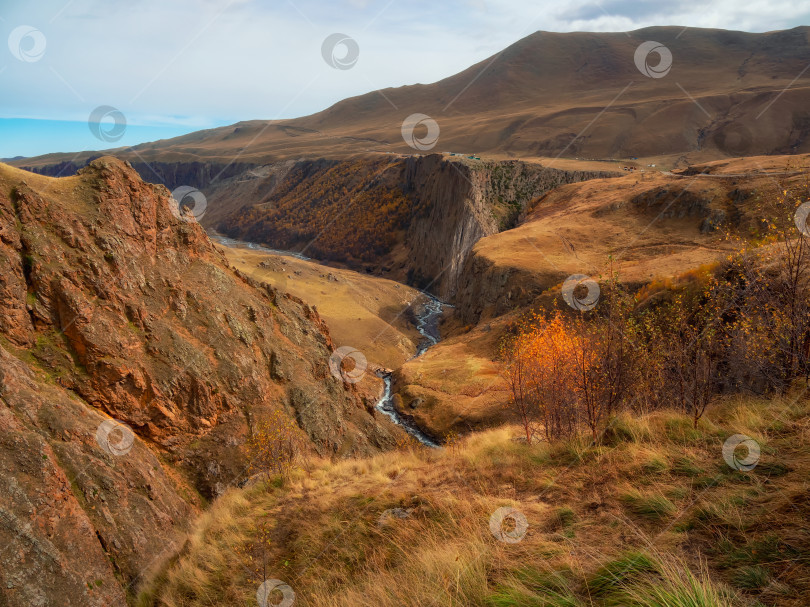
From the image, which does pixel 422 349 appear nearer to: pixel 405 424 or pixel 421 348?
pixel 421 348

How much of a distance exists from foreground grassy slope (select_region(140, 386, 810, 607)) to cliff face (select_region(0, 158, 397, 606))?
3302 mm

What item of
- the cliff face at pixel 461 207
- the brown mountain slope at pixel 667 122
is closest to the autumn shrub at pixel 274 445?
the cliff face at pixel 461 207

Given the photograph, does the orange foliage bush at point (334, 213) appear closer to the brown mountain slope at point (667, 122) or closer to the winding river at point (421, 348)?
the winding river at point (421, 348)

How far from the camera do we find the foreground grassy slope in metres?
4.07

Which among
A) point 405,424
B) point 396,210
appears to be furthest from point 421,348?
point 396,210

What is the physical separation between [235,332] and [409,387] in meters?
22.1

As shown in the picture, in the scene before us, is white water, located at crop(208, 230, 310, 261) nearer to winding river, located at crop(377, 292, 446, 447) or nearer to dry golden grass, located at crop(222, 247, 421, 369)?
dry golden grass, located at crop(222, 247, 421, 369)

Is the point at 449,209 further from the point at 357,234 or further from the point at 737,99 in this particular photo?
the point at 737,99

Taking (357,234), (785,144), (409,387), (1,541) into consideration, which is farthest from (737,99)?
(1,541)

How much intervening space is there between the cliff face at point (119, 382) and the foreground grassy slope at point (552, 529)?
3.30m

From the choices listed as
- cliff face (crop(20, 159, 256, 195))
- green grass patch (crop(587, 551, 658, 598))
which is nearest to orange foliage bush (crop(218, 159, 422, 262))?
cliff face (crop(20, 159, 256, 195))

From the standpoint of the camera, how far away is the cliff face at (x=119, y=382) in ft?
34.8

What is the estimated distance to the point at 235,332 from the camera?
77.8 feet

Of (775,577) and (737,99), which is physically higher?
(737,99)
